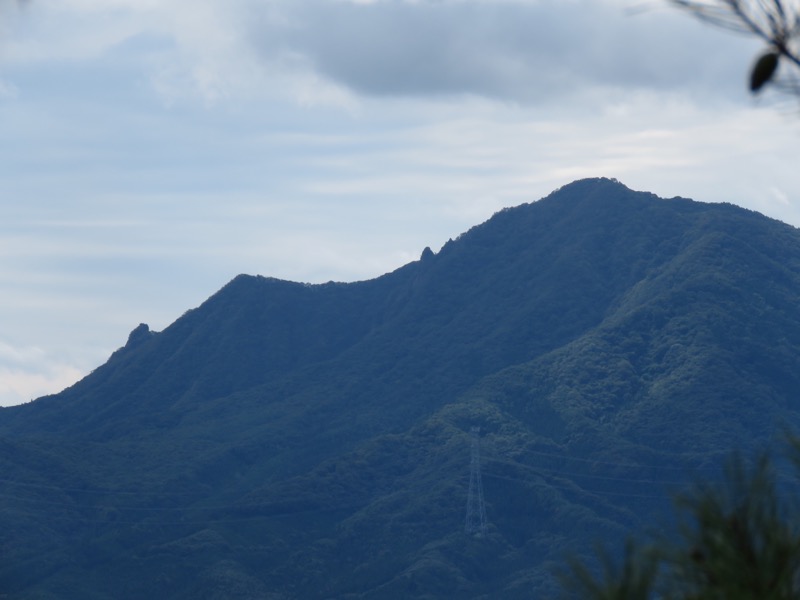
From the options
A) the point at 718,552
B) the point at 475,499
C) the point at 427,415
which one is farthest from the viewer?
the point at 427,415

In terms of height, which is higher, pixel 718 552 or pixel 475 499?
pixel 475 499

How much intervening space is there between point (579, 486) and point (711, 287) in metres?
37.2

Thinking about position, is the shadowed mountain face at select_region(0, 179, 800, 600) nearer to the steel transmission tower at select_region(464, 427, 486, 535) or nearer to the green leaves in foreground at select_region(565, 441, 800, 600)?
the steel transmission tower at select_region(464, 427, 486, 535)

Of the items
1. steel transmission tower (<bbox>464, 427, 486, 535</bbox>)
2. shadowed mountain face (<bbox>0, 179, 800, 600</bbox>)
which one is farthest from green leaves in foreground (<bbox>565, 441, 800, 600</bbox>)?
steel transmission tower (<bbox>464, 427, 486, 535</bbox>)

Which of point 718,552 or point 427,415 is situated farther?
point 427,415

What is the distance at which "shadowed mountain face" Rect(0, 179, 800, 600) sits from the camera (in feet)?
378

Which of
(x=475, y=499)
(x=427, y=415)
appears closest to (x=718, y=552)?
(x=475, y=499)

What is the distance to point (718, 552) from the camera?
34.6ft

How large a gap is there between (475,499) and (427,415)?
104ft

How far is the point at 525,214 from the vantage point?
197625 millimetres

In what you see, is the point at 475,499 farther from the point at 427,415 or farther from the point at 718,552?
the point at 718,552

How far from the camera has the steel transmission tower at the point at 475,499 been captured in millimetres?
117062

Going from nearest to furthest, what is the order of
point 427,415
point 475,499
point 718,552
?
point 718,552 → point 475,499 → point 427,415

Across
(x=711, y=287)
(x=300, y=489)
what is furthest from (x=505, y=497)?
(x=711, y=287)
